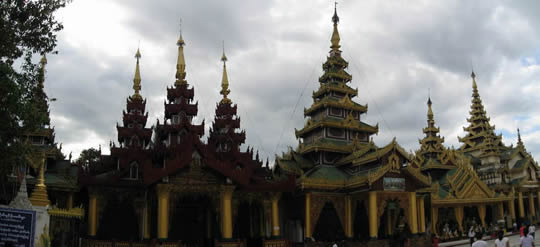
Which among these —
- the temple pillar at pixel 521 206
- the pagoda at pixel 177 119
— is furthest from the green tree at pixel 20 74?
the temple pillar at pixel 521 206

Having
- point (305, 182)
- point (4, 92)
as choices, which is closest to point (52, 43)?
point (4, 92)

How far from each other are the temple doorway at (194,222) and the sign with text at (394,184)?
A: 33.0ft

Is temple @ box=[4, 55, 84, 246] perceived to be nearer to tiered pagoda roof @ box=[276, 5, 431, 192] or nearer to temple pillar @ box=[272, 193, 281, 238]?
temple pillar @ box=[272, 193, 281, 238]

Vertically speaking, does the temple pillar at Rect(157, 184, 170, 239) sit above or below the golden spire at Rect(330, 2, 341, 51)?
below

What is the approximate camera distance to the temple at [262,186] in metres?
24.3

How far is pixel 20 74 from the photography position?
46.1 ft

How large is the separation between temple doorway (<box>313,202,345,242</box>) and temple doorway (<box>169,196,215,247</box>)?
6.18 metres

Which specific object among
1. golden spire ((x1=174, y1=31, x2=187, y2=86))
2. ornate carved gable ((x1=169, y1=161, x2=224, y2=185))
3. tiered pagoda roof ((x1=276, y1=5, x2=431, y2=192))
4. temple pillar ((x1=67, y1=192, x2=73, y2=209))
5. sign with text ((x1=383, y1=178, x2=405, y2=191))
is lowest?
temple pillar ((x1=67, y1=192, x2=73, y2=209))

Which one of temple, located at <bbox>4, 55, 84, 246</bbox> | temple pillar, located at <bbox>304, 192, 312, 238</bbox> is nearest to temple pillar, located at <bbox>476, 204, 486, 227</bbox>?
temple pillar, located at <bbox>304, 192, 312, 238</bbox>

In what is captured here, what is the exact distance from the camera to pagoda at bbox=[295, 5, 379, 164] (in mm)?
32656

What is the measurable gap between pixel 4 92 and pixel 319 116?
24733mm

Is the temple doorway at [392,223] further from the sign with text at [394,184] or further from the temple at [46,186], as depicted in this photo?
the temple at [46,186]

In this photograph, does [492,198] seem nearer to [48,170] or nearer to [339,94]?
[339,94]

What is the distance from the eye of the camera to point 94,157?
47250 millimetres
